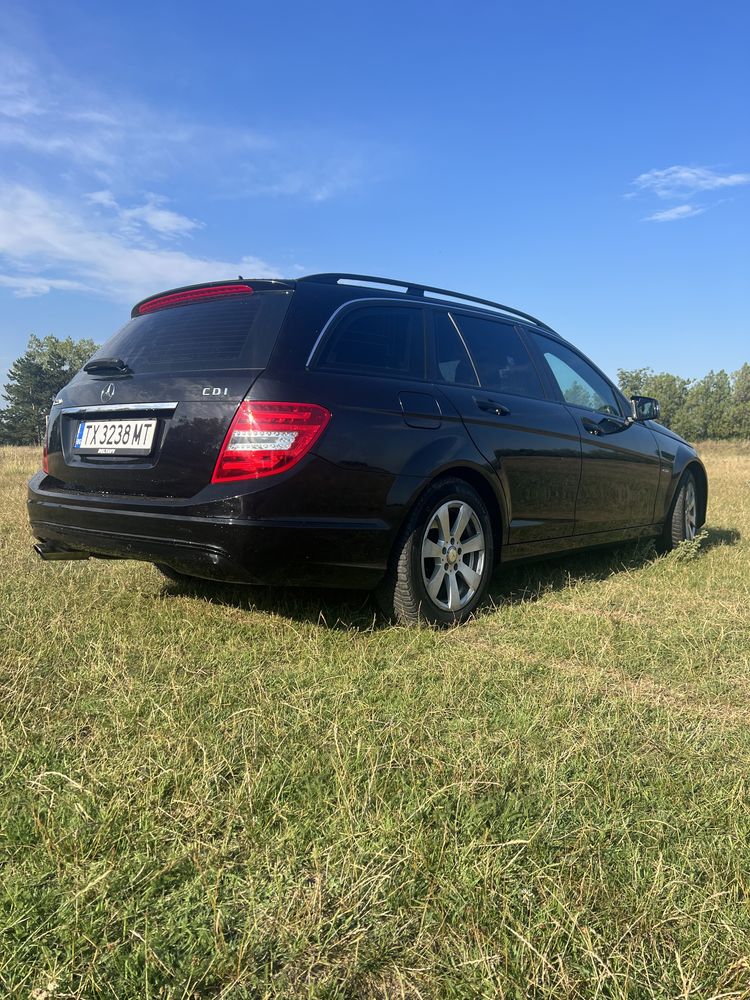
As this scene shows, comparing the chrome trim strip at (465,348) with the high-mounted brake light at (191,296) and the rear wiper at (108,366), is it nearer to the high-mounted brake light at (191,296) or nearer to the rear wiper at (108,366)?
the high-mounted brake light at (191,296)

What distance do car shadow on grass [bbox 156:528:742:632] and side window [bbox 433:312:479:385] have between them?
1092 millimetres

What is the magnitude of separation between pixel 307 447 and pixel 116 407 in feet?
3.23

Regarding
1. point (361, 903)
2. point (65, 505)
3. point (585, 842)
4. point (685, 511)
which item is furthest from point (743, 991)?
point (685, 511)

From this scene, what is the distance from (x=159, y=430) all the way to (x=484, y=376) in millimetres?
1899

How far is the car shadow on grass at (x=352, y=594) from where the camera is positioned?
3617 mm

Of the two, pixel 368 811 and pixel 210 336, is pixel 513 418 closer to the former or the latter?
pixel 210 336

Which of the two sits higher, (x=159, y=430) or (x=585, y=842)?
(x=159, y=430)

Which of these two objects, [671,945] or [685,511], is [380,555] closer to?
[671,945]

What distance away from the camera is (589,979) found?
1302mm

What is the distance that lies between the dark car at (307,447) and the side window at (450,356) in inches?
0.5

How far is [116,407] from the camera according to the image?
331 centimetres

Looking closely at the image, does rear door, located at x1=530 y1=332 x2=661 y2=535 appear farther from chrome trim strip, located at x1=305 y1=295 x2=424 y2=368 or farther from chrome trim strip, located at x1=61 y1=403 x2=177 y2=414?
chrome trim strip, located at x1=61 y1=403 x2=177 y2=414

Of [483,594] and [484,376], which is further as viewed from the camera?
[484,376]

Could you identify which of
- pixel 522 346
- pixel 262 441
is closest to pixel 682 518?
pixel 522 346
